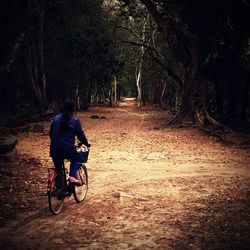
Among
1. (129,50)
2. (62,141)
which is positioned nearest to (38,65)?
(129,50)

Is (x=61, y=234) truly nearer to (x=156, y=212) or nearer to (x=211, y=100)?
(x=156, y=212)

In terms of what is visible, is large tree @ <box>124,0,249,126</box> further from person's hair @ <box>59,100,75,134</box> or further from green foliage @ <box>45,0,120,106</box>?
green foliage @ <box>45,0,120,106</box>

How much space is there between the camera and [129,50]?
161ft

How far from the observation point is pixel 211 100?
42.7 meters

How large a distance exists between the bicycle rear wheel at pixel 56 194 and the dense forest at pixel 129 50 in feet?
23.8

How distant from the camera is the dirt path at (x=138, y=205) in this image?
629 cm

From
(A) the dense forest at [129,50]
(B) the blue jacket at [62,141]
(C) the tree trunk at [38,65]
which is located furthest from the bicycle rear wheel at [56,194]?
(C) the tree trunk at [38,65]

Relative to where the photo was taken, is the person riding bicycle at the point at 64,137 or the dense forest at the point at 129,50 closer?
the person riding bicycle at the point at 64,137

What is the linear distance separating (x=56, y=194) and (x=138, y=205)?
1867 mm

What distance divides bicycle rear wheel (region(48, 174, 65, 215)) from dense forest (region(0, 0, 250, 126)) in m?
7.24

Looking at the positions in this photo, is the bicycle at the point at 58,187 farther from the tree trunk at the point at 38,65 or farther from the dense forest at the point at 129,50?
the tree trunk at the point at 38,65

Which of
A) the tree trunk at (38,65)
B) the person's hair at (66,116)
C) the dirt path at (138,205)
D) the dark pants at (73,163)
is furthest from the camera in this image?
the tree trunk at (38,65)

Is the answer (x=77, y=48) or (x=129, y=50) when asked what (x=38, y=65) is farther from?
(x=129, y=50)

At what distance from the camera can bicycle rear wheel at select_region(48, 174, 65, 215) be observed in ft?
24.5
